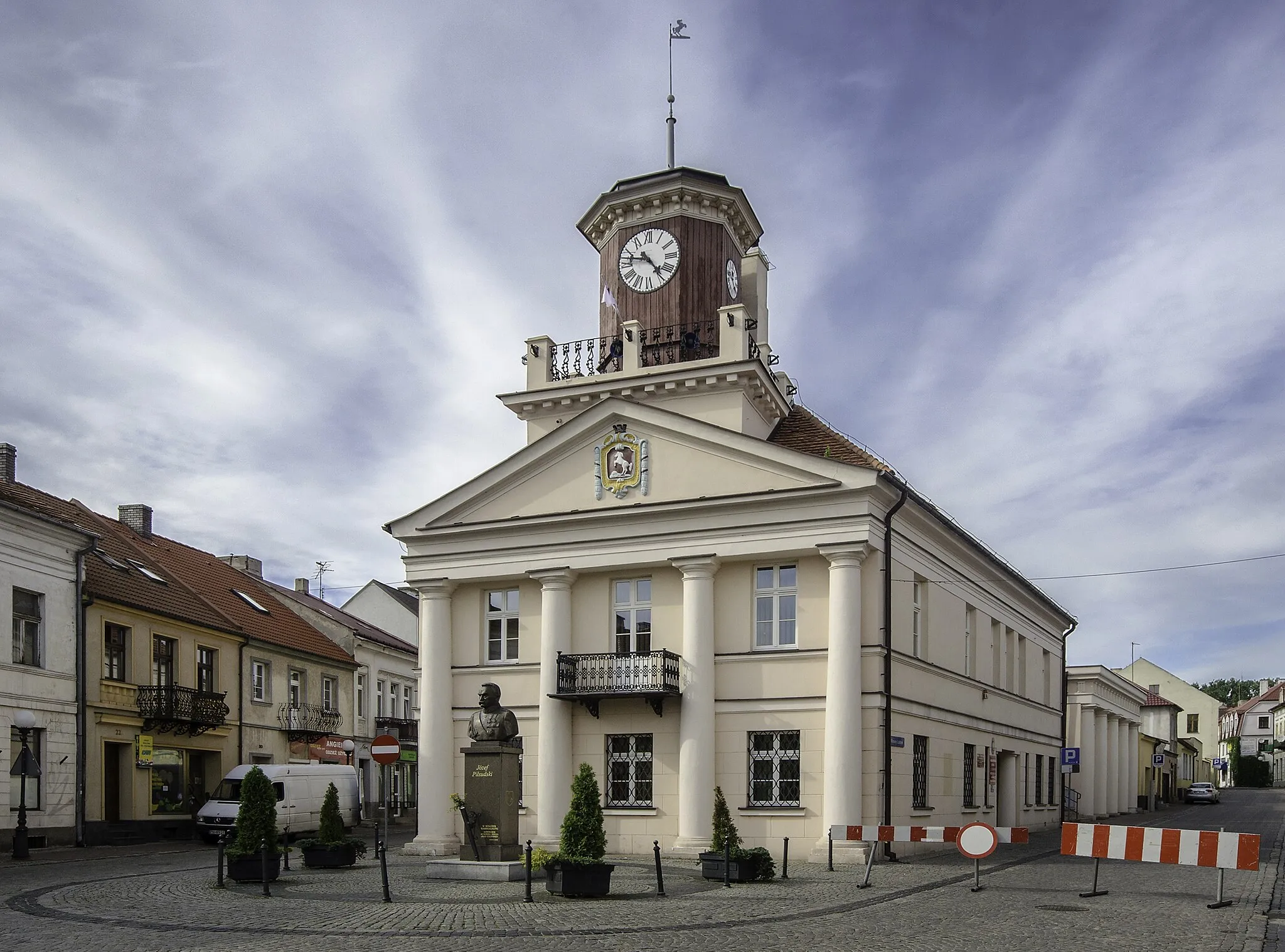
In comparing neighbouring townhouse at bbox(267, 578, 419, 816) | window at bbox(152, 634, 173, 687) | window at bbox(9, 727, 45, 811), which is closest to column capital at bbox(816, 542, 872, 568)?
window at bbox(9, 727, 45, 811)

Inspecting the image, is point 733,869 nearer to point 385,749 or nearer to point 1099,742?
point 385,749

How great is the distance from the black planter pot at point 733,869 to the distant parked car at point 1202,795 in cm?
5911

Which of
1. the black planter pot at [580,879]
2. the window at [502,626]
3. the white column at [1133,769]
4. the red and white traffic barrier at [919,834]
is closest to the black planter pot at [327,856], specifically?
the black planter pot at [580,879]

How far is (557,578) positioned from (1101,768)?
30.0 meters

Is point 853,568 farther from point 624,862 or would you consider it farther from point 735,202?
point 735,202

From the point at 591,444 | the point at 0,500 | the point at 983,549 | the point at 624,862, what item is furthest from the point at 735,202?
the point at 0,500

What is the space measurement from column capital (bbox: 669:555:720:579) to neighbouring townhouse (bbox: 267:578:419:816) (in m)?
22.1

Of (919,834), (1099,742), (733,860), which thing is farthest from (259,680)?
(1099,742)

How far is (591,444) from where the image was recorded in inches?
1104

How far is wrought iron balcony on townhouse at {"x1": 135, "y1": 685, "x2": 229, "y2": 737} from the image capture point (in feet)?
110

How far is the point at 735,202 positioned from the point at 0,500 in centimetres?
1786

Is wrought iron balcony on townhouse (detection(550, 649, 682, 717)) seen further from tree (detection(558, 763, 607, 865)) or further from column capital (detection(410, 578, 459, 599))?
tree (detection(558, 763, 607, 865))

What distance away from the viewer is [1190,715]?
124250mm

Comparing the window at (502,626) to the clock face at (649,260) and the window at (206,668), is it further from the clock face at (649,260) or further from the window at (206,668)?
the window at (206,668)
